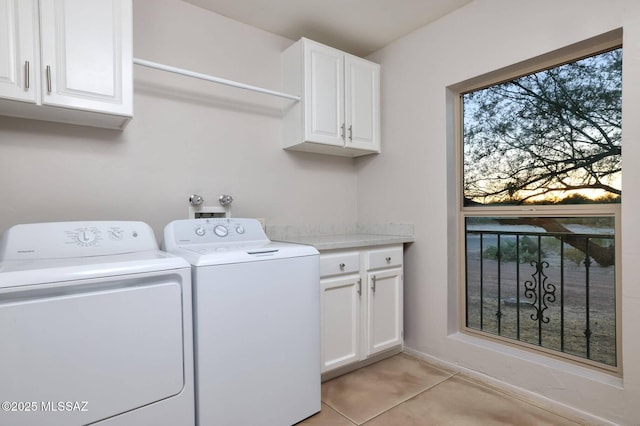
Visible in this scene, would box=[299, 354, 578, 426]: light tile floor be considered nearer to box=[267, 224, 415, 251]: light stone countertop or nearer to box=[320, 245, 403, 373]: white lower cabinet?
box=[320, 245, 403, 373]: white lower cabinet

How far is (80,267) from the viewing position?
1.23 metres

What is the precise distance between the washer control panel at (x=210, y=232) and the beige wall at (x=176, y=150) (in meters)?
0.32

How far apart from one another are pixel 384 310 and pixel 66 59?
2.21 m

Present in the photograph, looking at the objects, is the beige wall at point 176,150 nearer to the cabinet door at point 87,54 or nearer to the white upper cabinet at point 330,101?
the white upper cabinet at point 330,101

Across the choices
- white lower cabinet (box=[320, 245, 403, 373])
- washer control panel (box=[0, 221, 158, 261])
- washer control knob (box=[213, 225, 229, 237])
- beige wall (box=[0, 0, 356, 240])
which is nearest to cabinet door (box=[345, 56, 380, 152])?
beige wall (box=[0, 0, 356, 240])

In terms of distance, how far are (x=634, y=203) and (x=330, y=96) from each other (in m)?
1.79

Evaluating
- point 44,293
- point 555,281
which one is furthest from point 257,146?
point 555,281

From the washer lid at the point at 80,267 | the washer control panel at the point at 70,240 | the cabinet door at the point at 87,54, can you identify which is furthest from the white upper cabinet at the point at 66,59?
the washer lid at the point at 80,267

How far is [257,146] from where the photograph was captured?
8.19 ft

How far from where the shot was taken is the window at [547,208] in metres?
1.81

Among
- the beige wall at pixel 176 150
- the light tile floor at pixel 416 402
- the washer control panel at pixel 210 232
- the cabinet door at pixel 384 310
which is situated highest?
the beige wall at pixel 176 150

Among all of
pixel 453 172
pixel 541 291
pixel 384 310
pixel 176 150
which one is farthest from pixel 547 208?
pixel 176 150

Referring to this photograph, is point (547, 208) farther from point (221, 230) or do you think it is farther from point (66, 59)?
point (66, 59)

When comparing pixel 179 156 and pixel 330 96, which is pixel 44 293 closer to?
pixel 179 156
